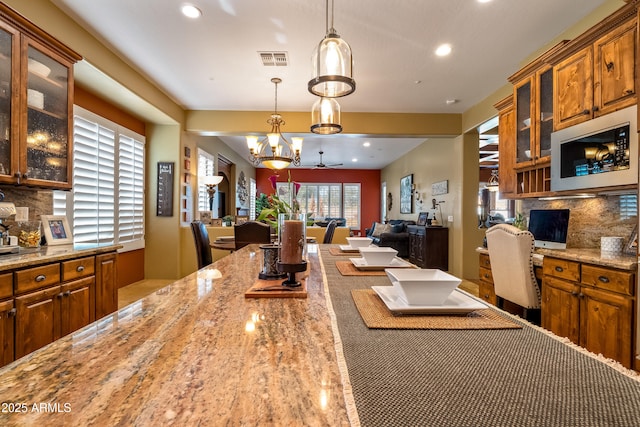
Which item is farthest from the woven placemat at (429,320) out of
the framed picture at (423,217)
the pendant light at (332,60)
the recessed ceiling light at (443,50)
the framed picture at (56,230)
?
the framed picture at (423,217)

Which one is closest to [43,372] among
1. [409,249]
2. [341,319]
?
[341,319]

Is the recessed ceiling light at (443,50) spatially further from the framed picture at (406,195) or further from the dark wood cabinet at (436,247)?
the framed picture at (406,195)

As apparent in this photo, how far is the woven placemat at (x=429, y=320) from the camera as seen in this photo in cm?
77

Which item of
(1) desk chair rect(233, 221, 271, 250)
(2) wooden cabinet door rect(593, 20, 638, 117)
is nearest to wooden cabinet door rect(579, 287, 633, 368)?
(2) wooden cabinet door rect(593, 20, 638, 117)

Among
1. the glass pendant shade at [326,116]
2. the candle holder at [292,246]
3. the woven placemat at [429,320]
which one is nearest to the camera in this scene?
the woven placemat at [429,320]

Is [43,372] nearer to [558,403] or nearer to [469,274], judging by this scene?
[558,403]

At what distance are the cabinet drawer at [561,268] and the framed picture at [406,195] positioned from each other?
6.10m

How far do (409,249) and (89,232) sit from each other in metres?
5.88

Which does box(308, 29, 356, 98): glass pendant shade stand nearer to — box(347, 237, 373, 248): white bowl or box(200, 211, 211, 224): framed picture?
box(347, 237, 373, 248): white bowl

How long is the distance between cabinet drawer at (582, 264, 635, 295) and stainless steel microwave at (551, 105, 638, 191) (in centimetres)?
57

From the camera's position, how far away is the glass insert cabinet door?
2275mm

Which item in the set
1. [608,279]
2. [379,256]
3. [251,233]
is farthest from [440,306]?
[251,233]

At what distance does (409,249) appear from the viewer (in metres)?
7.36

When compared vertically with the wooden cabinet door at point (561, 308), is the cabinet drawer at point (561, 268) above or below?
above
